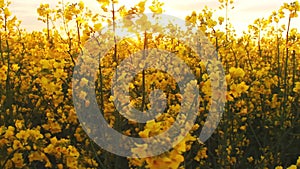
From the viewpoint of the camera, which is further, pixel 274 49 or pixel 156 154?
pixel 274 49

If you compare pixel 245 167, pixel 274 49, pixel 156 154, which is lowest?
pixel 245 167

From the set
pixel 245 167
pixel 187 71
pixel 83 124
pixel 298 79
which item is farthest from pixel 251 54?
pixel 83 124

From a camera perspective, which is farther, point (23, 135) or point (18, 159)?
point (18, 159)

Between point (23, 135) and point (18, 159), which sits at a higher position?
point (23, 135)

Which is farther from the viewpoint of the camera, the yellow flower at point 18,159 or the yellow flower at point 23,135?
the yellow flower at point 18,159

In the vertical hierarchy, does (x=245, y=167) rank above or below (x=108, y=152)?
below

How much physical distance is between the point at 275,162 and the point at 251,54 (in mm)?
3976

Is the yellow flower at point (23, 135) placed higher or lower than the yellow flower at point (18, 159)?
higher

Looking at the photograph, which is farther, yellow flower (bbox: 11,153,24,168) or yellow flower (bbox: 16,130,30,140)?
yellow flower (bbox: 11,153,24,168)

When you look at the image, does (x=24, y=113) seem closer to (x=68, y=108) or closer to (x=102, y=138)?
(x=68, y=108)

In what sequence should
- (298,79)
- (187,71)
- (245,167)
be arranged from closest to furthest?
(245,167), (187,71), (298,79)

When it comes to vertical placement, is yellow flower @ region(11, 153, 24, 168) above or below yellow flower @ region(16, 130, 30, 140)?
below

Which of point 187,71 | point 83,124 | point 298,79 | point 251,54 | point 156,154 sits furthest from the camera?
point 251,54

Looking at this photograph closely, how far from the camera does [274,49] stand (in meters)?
7.38
